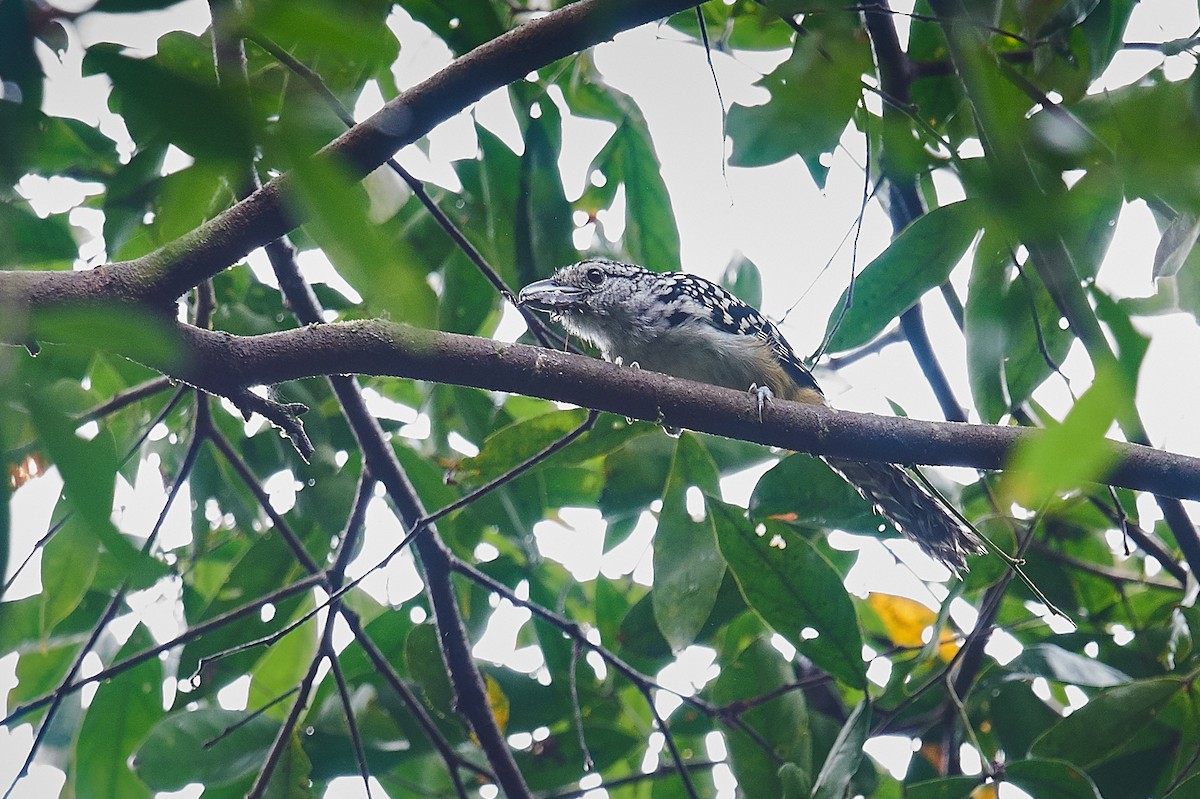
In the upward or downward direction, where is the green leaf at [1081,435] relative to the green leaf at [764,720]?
downward

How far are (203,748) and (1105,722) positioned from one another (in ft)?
8.17

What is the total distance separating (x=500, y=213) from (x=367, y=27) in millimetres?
2449

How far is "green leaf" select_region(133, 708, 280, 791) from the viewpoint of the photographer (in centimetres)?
312

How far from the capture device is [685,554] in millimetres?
3115

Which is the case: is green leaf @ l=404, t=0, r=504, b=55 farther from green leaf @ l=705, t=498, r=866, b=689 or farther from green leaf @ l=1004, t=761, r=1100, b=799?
green leaf @ l=1004, t=761, r=1100, b=799

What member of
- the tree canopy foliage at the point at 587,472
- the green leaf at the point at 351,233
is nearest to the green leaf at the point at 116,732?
the tree canopy foliage at the point at 587,472

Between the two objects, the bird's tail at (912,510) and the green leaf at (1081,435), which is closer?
the green leaf at (1081,435)

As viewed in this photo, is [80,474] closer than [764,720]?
Yes

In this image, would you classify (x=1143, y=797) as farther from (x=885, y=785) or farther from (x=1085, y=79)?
(x=1085, y=79)

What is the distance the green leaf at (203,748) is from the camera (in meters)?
3.12

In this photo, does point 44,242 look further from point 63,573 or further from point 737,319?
point 737,319

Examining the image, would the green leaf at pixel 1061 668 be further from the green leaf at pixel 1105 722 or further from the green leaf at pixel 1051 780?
the green leaf at pixel 1051 780

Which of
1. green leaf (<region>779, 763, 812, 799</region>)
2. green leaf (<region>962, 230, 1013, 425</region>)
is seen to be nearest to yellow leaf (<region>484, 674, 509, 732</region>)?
green leaf (<region>779, 763, 812, 799</region>)

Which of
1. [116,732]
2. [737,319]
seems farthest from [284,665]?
[737,319]
